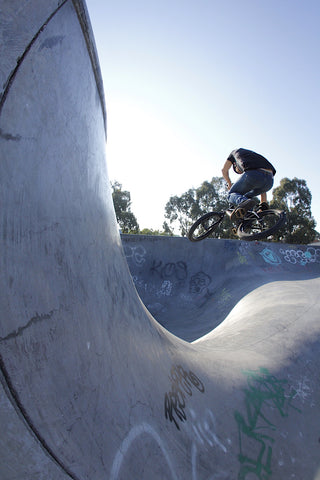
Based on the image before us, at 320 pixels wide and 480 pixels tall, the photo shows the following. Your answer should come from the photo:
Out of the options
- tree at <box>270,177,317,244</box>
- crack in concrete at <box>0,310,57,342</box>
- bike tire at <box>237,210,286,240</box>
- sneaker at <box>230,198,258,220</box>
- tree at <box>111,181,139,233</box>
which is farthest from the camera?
tree at <box>111,181,139,233</box>

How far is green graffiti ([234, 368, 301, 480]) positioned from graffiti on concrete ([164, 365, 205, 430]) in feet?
1.63

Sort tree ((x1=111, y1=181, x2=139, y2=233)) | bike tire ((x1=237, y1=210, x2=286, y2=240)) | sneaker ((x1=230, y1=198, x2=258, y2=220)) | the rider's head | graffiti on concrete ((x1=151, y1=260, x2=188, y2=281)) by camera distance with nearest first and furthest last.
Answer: bike tire ((x1=237, y1=210, x2=286, y2=240)) → sneaker ((x1=230, y1=198, x2=258, y2=220)) → the rider's head → graffiti on concrete ((x1=151, y1=260, x2=188, y2=281)) → tree ((x1=111, y1=181, x2=139, y2=233))

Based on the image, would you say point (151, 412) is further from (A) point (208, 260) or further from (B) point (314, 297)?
(A) point (208, 260)

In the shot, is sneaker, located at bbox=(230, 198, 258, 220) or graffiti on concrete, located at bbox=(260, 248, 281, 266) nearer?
sneaker, located at bbox=(230, 198, 258, 220)

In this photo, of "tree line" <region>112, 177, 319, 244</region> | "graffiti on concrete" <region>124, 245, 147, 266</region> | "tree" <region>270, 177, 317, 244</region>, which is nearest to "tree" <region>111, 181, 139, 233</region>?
"tree line" <region>112, 177, 319, 244</region>

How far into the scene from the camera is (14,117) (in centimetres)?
88

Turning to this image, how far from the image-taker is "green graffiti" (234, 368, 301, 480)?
2.22 m

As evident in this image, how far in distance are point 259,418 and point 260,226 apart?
2932 mm

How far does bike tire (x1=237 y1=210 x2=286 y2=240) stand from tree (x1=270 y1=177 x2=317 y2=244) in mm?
28625

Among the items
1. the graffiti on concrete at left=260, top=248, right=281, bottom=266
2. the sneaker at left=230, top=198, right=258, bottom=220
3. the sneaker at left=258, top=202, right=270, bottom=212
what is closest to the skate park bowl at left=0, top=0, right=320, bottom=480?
the sneaker at left=230, top=198, right=258, bottom=220

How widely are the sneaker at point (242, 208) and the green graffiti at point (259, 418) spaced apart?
7.80 ft

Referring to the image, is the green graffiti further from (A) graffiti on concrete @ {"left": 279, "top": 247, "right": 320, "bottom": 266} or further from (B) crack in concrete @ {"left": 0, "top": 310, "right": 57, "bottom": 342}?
(A) graffiti on concrete @ {"left": 279, "top": 247, "right": 320, "bottom": 266}

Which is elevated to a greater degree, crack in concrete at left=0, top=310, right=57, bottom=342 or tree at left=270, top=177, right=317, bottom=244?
tree at left=270, top=177, right=317, bottom=244

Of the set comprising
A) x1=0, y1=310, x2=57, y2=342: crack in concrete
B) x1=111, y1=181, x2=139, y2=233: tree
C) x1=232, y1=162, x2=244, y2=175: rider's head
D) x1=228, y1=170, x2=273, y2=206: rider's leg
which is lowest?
x1=0, y1=310, x2=57, y2=342: crack in concrete
